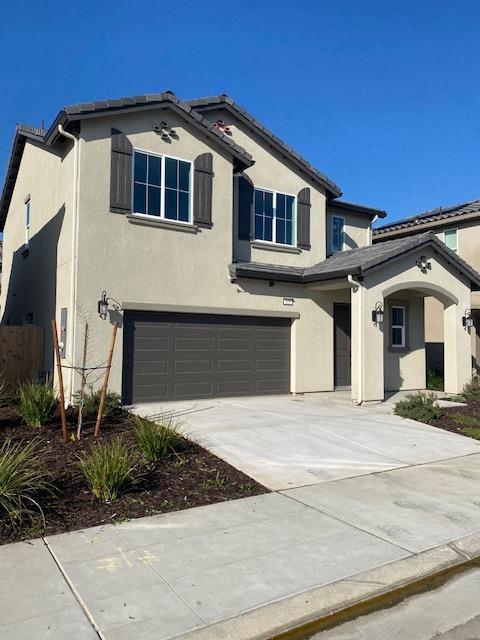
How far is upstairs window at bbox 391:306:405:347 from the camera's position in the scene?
16547 mm

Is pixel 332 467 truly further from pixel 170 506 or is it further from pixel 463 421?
pixel 463 421

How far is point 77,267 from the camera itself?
37.2 ft

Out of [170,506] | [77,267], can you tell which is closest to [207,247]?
[77,267]

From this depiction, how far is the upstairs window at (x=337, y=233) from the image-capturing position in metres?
16.9

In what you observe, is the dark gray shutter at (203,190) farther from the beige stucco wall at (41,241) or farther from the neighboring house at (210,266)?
the beige stucco wall at (41,241)

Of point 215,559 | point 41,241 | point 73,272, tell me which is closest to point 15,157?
point 41,241

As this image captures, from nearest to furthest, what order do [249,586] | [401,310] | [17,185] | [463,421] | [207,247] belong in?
[249,586] → [463,421] → [207,247] → [401,310] → [17,185]

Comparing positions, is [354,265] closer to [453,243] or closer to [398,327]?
[398,327]

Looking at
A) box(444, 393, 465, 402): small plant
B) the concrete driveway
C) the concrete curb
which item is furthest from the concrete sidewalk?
box(444, 393, 465, 402): small plant

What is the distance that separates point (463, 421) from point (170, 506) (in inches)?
300

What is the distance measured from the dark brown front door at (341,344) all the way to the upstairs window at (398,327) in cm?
179

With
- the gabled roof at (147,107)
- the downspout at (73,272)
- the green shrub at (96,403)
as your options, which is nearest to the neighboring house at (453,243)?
the gabled roof at (147,107)

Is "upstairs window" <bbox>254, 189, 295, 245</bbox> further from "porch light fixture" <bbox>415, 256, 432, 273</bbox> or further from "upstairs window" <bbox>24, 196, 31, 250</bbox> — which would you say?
"upstairs window" <bbox>24, 196, 31, 250</bbox>

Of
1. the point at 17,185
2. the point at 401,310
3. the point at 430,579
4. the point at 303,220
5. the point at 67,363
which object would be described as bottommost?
the point at 430,579
